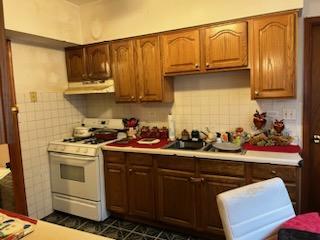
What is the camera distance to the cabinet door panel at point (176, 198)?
2.49m

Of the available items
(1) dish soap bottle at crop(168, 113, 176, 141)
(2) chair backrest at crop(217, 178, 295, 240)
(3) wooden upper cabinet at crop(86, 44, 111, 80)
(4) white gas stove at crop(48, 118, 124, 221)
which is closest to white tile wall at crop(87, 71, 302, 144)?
(1) dish soap bottle at crop(168, 113, 176, 141)

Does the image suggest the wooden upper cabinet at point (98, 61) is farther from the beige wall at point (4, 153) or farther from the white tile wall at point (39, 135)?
the beige wall at point (4, 153)

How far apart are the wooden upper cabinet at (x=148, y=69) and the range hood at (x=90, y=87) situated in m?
0.42

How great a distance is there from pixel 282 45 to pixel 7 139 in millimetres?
2251

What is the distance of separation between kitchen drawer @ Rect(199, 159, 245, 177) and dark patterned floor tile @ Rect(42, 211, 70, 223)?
1.91 meters

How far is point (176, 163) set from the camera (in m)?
2.52

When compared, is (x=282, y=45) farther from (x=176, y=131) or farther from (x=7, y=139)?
(x=7, y=139)

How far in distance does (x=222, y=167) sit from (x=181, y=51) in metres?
1.27

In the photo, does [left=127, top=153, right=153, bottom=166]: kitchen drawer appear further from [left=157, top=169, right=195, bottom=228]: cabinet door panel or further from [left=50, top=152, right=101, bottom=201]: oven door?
[left=50, top=152, right=101, bottom=201]: oven door

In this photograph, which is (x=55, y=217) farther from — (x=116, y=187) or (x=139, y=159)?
(x=139, y=159)

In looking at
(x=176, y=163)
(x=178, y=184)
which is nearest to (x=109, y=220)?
(x=178, y=184)

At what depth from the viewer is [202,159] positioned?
7.82 ft

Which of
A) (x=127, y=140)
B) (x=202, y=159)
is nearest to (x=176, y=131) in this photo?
(x=127, y=140)

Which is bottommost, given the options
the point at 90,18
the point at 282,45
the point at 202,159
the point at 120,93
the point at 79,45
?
the point at 202,159
